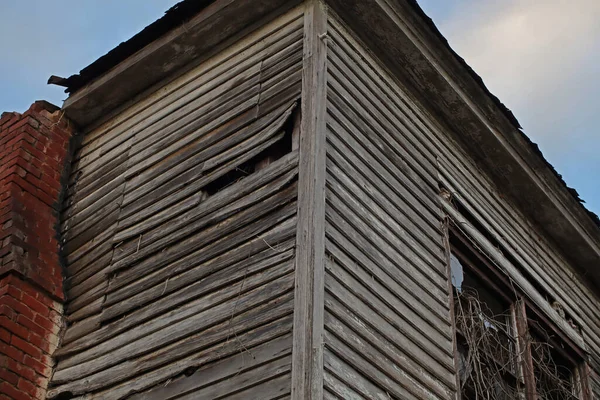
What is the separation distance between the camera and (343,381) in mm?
6047

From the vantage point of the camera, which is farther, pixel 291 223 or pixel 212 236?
pixel 212 236

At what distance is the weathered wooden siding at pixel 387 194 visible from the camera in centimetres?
682

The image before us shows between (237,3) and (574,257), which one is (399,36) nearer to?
(237,3)

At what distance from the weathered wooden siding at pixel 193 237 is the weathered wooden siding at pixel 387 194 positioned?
0.38 metres

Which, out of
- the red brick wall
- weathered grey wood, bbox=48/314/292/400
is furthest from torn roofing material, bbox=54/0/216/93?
weathered grey wood, bbox=48/314/292/400

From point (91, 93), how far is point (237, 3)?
192 cm

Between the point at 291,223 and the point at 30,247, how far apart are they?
9.36 ft

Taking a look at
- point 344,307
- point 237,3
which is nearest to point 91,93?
point 237,3

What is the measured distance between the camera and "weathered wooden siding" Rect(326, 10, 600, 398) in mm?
6820

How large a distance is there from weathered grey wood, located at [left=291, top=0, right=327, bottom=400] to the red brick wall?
2.72m

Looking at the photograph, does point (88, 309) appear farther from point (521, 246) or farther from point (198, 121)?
point (521, 246)

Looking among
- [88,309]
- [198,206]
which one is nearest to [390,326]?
[198,206]

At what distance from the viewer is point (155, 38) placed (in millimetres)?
8859

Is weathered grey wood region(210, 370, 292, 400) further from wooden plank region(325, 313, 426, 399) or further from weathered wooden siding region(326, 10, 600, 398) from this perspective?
wooden plank region(325, 313, 426, 399)
